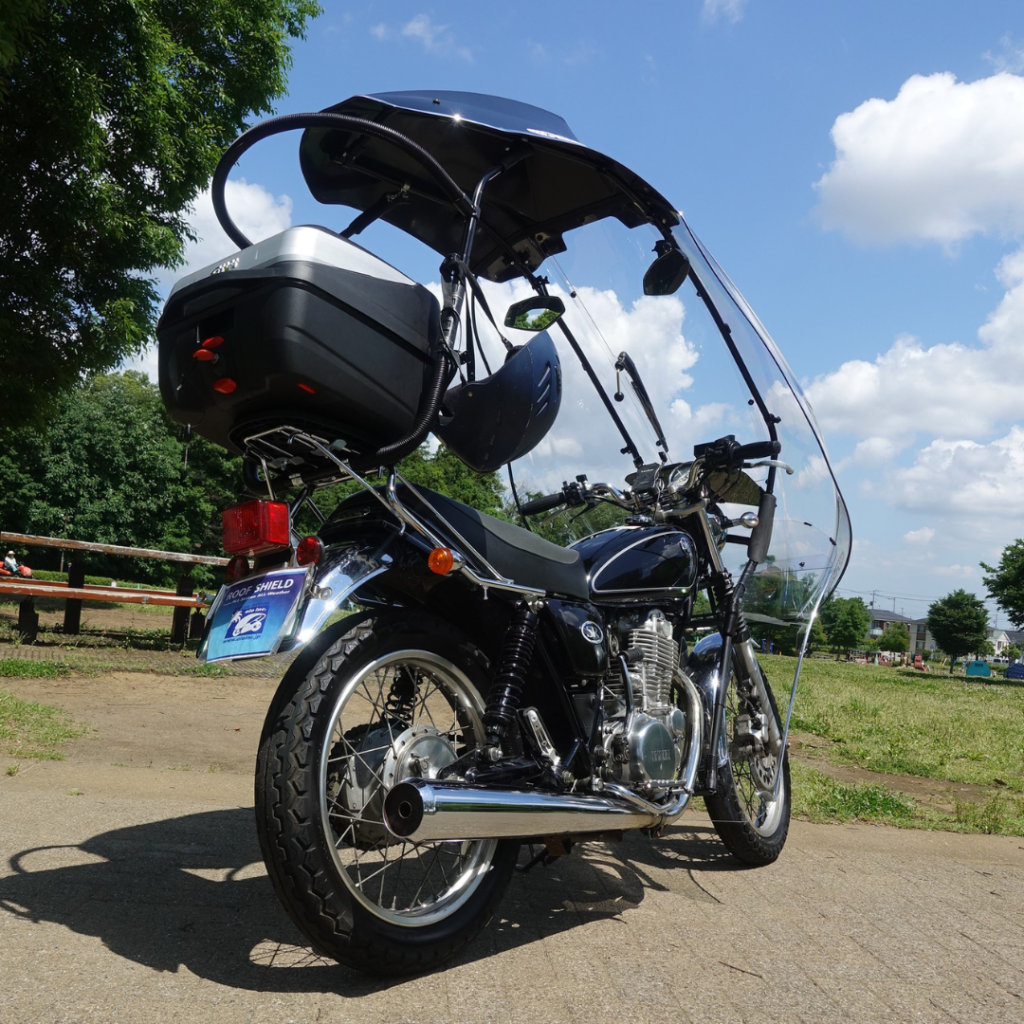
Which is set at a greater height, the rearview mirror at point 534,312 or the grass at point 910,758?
the rearview mirror at point 534,312

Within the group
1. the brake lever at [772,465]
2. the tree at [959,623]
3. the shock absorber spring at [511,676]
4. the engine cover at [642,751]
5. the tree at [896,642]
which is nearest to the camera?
the shock absorber spring at [511,676]

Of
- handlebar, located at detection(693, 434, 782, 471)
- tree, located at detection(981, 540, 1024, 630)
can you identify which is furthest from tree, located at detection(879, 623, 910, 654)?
handlebar, located at detection(693, 434, 782, 471)

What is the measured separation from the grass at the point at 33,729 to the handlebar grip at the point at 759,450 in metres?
3.82

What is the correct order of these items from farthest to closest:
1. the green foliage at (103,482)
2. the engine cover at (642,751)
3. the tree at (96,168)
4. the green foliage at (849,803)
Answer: the green foliage at (103,482) < the tree at (96,168) < the green foliage at (849,803) < the engine cover at (642,751)

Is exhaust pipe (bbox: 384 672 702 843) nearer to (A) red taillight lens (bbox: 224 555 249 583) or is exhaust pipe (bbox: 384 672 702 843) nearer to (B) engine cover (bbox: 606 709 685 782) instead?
(B) engine cover (bbox: 606 709 685 782)

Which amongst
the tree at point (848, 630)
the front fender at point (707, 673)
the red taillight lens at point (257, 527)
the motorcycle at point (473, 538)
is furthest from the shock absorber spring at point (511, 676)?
the tree at point (848, 630)

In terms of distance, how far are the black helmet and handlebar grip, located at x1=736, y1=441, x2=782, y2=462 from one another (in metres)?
0.99

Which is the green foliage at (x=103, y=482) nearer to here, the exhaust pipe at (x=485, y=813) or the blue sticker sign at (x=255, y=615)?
the blue sticker sign at (x=255, y=615)

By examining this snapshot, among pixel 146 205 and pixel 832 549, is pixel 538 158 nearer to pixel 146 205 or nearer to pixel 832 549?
pixel 832 549

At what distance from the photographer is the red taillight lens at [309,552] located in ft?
8.08

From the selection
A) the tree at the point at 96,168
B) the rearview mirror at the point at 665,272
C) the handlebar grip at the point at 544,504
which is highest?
the tree at the point at 96,168

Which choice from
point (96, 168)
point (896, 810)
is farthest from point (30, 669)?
point (896, 810)

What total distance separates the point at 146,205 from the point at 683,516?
878 centimetres

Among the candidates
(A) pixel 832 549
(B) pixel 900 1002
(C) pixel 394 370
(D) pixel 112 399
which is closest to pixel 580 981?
(B) pixel 900 1002
